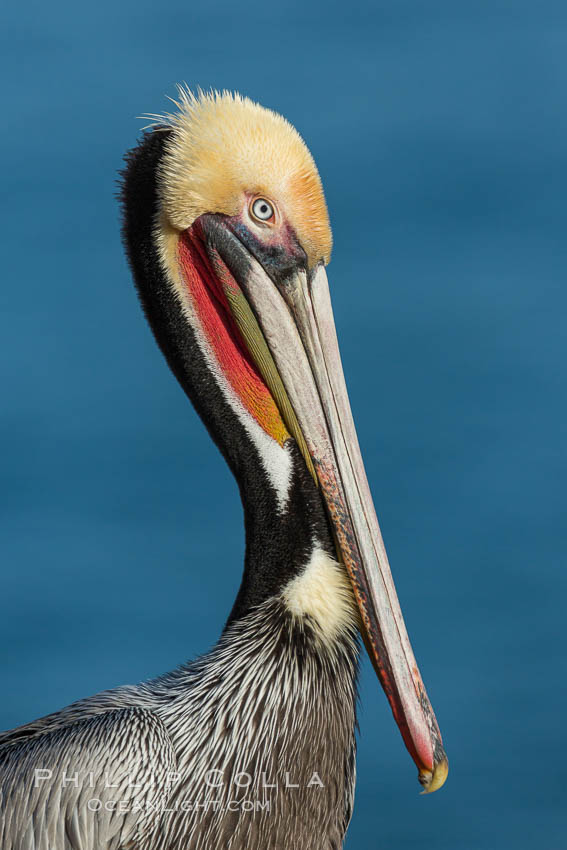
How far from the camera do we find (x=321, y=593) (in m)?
3.59

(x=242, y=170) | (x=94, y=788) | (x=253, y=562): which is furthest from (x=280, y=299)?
(x=94, y=788)

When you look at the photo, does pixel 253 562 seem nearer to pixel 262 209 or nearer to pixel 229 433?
pixel 229 433

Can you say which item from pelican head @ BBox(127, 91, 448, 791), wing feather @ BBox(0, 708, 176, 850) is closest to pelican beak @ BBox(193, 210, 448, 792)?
pelican head @ BBox(127, 91, 448, 791)

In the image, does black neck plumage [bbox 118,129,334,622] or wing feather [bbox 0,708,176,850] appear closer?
wing feather [bbox 0,708,176,850]

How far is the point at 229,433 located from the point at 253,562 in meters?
0.39

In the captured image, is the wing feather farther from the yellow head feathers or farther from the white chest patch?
the yellow head feathers

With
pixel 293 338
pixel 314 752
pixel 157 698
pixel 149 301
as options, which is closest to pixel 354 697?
pixel 314 752

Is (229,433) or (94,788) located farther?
(229,433)

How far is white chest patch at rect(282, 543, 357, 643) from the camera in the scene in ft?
11.8

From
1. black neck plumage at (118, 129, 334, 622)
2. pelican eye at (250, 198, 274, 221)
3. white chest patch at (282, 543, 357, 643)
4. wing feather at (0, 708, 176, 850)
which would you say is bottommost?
wing feather at (0, 708, 176, 850)

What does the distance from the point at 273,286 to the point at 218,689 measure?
119cm

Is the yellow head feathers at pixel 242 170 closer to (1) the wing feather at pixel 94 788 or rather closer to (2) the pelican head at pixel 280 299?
(2) the pelican head at pixel 280 299

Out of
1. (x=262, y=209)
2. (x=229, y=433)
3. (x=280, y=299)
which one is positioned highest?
(x=262, y=209)

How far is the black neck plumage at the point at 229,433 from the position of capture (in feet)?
11.9
